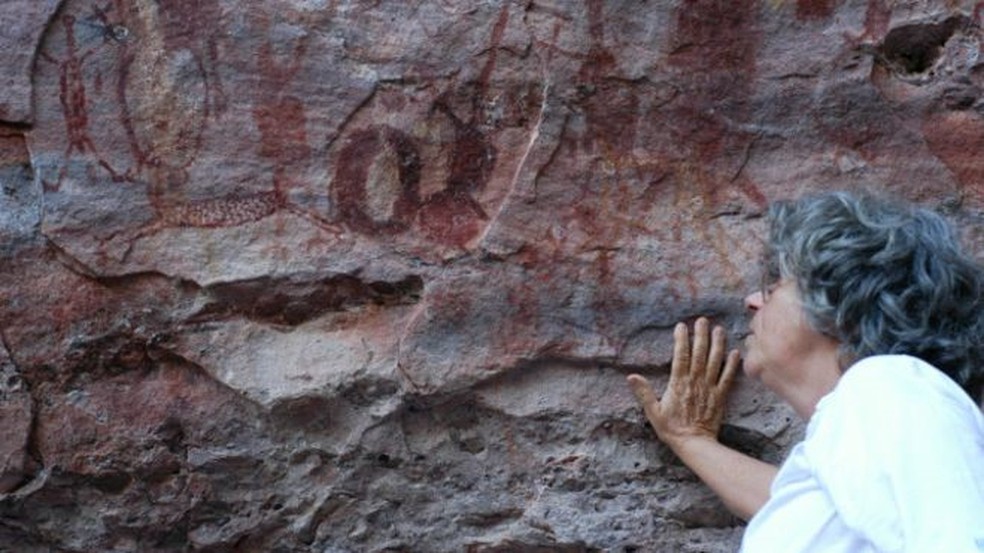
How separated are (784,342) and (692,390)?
1.00 ft

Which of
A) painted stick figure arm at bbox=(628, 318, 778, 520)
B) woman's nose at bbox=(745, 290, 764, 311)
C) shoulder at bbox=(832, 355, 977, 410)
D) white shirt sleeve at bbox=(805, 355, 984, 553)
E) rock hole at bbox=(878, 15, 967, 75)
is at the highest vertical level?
rock hole at bbox=(878, 15, 967, 75)

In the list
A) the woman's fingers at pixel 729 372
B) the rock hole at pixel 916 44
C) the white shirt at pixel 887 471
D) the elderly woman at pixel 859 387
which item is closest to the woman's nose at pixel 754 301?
the elderly woman at pixel 859 387

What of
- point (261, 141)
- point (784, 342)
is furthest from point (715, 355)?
point (261, 141)

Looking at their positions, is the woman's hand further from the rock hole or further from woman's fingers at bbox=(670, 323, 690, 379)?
the rock hole

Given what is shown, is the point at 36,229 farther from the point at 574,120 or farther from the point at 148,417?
the point at 574,120

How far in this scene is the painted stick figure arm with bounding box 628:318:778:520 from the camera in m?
2.08

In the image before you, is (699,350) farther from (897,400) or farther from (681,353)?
(897,400)

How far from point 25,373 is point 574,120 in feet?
3.10

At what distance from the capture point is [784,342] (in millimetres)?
1836

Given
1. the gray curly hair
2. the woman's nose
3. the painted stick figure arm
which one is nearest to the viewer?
the gray curly hair

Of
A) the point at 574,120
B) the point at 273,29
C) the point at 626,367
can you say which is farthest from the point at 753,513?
the point at 273,29

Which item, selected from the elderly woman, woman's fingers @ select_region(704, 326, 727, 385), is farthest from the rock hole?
woman's fingers @ select_region(704, 326, 727, 385)

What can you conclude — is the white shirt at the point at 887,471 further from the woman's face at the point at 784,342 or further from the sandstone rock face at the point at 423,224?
the sandstone rock face at the point at 423,224

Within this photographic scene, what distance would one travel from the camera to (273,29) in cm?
221
